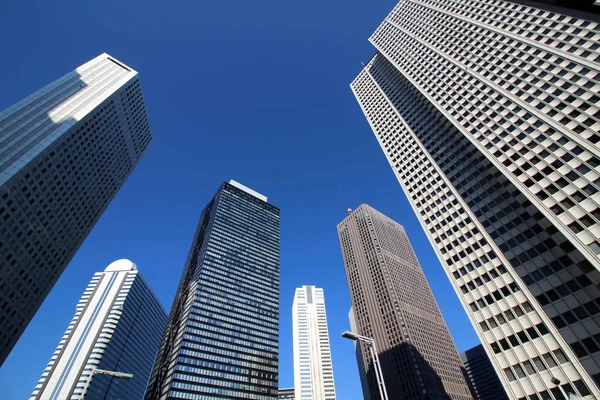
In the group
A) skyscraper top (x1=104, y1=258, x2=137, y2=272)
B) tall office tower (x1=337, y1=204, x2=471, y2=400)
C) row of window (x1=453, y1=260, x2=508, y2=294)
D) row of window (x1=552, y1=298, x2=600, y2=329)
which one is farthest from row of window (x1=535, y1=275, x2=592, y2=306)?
skyscraper top (x1=104, y1=258, x2=137, y2=272)

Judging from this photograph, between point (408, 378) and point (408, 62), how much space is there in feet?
399

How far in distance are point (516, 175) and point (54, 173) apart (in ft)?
352

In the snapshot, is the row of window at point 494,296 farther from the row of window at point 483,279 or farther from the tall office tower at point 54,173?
the tall office tower at point 54,173

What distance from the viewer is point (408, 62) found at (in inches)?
3460

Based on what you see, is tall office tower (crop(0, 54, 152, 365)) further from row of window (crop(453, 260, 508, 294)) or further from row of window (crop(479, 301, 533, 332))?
row of window (crop(479, 301, 533, 332))

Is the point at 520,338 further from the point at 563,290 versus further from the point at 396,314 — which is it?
the point at 396,314

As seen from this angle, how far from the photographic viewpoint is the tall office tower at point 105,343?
14012cm

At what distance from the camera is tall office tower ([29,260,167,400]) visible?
140 metres

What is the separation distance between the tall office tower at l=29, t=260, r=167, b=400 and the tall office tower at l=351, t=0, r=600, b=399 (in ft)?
508

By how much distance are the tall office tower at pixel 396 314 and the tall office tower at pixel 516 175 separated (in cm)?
9036

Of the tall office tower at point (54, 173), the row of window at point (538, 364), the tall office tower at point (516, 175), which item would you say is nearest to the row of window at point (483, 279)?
the tall office tower at point (516, 175)

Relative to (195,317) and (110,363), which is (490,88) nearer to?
(195,317)

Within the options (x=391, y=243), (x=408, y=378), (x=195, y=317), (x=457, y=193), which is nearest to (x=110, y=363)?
(x=195, y=317)

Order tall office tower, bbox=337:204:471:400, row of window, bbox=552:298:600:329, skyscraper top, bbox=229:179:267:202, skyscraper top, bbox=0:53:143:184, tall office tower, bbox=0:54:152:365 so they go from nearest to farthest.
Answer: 1. row of window, bbox=552:298:600:329
2. tall office tower, bbox=0:54:152:365
3. skyscraper top, bbox=0:53:143:184
4. tall office tower, bbox=337:204:471:400
5. skyscraper top, bbox=229:179:267:202
